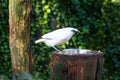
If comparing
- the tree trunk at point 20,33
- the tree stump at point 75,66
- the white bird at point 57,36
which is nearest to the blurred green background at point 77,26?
the tree trunk at point 20,33

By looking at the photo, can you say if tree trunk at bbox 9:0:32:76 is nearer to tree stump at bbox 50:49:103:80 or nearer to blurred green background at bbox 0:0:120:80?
tree stump at bbox 50:49:103:80

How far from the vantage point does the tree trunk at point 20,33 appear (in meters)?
4.17

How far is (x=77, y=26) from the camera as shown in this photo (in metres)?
6.60

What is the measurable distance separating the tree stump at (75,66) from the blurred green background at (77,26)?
3440 millimetres

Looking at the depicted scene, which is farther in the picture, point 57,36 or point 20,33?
point 20,33

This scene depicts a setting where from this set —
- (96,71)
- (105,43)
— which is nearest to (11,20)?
(96,71)

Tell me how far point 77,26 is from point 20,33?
8.21 feet

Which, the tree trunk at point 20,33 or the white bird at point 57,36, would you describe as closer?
the white bird at point 57,36

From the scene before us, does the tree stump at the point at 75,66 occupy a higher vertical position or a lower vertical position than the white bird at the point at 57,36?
lower

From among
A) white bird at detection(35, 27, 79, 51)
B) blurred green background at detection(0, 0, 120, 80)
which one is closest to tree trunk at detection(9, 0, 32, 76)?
white bird at detection(35, 27, 79, 51)

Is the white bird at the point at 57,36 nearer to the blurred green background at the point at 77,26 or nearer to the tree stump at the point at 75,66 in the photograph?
the tree stump at the point at 75,66

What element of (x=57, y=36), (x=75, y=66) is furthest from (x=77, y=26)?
(x=75, y=66)

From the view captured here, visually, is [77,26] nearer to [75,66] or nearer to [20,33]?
[20,33]

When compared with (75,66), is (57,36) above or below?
above
